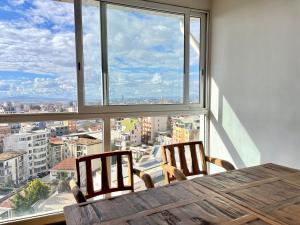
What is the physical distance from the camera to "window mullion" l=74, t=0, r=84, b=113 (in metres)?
2.36

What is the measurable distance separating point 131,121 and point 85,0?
125 cm

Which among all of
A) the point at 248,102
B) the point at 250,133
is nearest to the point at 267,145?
the point at 250,133

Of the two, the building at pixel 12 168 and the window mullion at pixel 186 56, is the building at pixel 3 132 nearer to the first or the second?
the building at pixel 12 168

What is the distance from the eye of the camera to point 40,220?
2.38m

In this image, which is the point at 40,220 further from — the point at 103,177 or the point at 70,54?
the point at 70,54

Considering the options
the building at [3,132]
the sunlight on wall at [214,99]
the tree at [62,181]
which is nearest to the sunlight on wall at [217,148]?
the sunlight on wall at [214,99]

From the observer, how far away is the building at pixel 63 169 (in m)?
2.44

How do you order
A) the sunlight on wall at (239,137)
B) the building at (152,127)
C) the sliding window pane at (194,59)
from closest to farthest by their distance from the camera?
the sunlight on wall at (239,137)
the building at (152,127)
the sliding window pane at (194,59)

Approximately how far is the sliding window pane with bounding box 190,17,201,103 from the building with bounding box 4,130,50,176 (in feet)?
5.55

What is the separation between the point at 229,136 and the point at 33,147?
201 centimetres

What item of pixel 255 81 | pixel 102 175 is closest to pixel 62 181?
pixel 102 175

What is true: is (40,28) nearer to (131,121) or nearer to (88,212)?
(131,121)

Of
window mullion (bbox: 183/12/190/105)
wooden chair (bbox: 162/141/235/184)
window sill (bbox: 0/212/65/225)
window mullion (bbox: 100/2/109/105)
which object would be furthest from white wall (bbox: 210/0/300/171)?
window sill (bbox: 0/212/65/225)

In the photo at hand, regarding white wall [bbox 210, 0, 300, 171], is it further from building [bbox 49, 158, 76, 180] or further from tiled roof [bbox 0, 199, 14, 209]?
tiled roof [bbox 0, 199, 14, 209]
